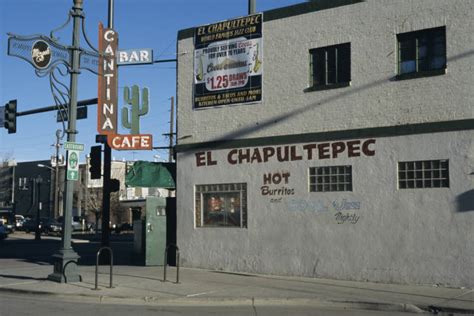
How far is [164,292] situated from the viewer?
13.2 metres

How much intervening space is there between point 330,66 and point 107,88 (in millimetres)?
7493

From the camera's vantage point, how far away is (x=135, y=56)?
19047 millimetres

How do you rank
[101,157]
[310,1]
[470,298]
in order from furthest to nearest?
[101,157] → [310,1] → [470,298]

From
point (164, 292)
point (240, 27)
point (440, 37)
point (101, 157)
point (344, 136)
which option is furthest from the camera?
Result: point (101, 157)

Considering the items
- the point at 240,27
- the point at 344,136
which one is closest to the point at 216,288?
the point at 344,136

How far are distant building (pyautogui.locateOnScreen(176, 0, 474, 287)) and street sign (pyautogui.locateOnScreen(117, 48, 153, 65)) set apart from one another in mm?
998

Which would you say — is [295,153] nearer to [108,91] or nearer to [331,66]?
[331,66]

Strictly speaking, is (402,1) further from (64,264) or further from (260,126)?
(64,264)

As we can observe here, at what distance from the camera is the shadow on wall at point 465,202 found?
13.4m

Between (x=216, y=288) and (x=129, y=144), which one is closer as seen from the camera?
(x=216, y=288)

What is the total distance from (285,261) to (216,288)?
2.98m

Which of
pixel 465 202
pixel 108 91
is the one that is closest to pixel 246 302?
pixel 465 202

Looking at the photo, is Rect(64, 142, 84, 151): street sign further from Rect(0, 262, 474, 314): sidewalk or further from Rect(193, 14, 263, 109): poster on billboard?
Rect(193, 14, 263, 109): poster on billboard

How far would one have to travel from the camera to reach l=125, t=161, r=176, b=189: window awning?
1889 cm
